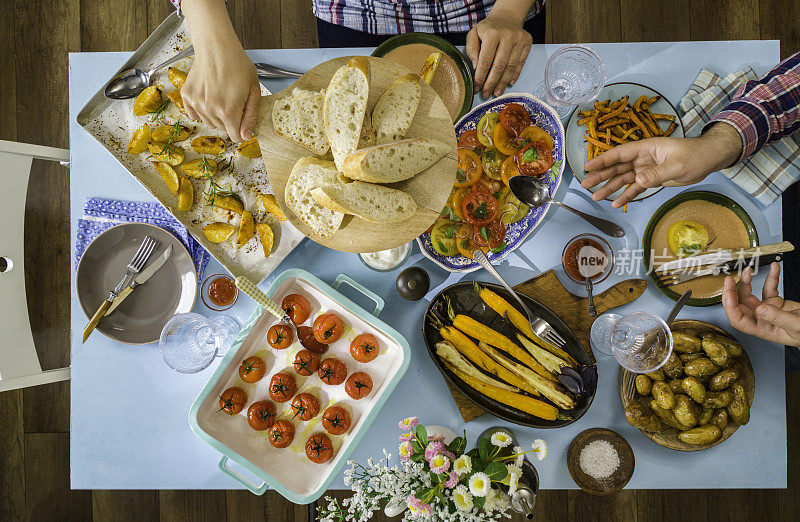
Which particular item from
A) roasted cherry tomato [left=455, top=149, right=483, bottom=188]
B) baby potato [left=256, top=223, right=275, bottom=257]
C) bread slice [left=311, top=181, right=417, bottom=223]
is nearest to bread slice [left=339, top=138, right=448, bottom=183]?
bread slice [left=311, top=181, right=417, bottom=223]

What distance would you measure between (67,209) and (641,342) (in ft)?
7.97

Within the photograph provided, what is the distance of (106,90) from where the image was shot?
1354 millimetres

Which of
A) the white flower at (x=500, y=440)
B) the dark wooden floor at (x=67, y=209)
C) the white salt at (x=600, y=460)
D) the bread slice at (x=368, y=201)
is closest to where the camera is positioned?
the bread slice at (x=368, y=201)

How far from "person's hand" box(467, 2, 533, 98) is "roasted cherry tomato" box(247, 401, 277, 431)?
3.45ft

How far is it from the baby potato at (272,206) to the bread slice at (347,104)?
0.35m

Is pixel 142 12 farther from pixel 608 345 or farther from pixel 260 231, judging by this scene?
pixel 608 345

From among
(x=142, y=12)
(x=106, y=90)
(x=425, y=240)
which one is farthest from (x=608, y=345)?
(x=142, y=12)

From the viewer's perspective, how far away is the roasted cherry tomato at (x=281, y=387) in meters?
1.34

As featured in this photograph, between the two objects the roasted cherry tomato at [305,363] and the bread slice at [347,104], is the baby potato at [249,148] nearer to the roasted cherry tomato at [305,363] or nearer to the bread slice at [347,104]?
the bread slice at [347,104]

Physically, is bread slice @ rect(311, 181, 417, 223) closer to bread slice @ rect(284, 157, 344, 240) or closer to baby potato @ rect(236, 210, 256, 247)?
bread slice @ rect(284, 157, 344, 240)

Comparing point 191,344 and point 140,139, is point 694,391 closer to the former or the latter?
point 191,344

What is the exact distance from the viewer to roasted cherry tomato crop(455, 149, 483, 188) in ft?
4.31

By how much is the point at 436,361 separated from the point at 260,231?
603 millimetres

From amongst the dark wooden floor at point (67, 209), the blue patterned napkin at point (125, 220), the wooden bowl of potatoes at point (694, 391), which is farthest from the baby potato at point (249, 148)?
the wooden bowl of potatoes at point (694, 391)
